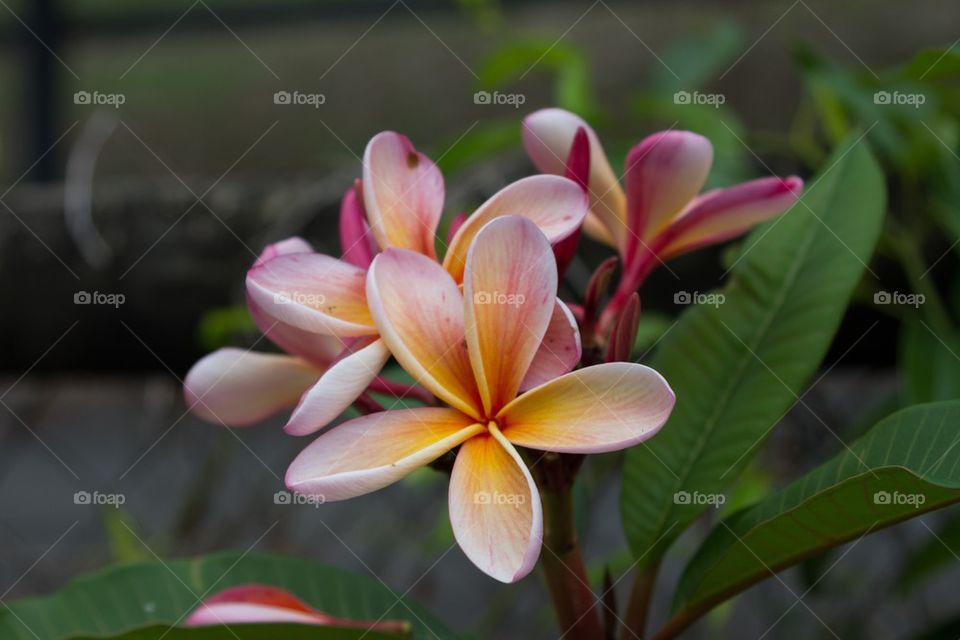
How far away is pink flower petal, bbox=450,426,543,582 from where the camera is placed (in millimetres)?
323

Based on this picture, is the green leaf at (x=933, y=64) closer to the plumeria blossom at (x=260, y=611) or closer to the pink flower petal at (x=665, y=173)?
the pink flower petal at (x=665, y=173)

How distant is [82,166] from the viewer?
121 centimetres

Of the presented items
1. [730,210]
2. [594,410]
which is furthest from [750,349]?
[594,410]


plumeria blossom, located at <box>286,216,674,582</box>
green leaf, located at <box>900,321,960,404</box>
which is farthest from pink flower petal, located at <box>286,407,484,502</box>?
green leaf, located at <box>900,321,960,404</box>

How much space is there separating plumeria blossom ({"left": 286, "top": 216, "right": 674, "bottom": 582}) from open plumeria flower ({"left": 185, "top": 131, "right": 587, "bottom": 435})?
14mm

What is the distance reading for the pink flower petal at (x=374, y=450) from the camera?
0.33 m

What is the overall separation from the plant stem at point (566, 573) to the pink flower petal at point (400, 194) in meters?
0.13

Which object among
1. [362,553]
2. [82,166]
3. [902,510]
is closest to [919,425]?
[902,510]

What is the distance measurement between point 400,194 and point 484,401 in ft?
0.36

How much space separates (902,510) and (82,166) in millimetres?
1102

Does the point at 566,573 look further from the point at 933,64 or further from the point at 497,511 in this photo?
the point at 933,64

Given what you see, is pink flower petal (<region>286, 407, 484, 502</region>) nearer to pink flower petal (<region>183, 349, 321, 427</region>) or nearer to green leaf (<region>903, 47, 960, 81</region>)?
pink flower petal (<region>183, 349, 321, 427</region>)

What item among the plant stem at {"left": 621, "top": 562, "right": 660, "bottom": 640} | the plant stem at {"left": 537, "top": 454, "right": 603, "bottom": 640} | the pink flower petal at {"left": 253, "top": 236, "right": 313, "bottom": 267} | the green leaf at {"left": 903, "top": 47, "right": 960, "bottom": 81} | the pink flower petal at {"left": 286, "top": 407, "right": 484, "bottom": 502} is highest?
the green leaf at {"left": 903, "top": 47, "right": 960, "bottom": 81}

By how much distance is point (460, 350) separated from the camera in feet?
1.24
